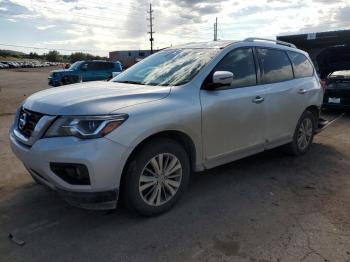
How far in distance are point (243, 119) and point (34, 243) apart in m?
2.65

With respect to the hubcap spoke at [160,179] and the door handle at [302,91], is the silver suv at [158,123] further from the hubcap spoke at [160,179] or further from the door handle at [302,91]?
the door handle at [302,91]

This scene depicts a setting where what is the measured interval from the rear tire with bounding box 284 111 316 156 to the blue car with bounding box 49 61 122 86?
56.8 feet

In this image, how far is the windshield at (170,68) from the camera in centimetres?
415

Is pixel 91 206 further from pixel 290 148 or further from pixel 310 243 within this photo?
pixel 290 148

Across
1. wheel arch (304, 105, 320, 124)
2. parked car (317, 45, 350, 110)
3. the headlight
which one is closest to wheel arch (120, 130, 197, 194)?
the headlight

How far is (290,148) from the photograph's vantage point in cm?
579

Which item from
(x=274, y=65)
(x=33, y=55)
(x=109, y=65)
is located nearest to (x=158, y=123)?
(x=274, y=65)

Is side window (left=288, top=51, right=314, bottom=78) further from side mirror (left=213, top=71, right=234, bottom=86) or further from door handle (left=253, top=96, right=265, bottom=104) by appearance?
side mirror (left=213, top=71, right=234, bottom=86)

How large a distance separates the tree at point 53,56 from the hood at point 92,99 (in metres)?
124

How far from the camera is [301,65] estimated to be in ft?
19.3

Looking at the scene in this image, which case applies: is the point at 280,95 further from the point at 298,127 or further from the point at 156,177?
the point at 156,177

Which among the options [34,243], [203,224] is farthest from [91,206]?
[203,224]

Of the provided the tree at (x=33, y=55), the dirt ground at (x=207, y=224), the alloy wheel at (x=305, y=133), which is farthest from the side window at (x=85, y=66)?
the tree at (x=33, y=55)

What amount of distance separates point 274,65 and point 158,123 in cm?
245
